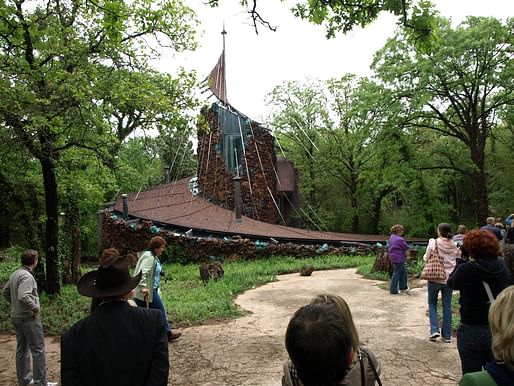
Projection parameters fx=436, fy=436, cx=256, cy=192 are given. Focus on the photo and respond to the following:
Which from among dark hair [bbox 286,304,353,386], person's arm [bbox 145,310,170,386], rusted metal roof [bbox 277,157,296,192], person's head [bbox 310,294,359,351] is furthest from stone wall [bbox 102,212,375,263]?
dark hair [bbox 286,304,353,386]

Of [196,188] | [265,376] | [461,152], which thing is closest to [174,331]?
[265,376]

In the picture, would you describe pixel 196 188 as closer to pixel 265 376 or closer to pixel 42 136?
pixel 42 136

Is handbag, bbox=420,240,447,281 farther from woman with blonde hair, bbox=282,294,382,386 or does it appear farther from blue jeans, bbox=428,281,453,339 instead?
woman with blonde hair, bbox=282,294,382,386

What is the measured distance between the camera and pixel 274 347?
583 centimetres

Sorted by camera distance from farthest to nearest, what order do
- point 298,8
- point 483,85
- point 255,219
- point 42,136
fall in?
point 255,219, point 483,85, point 42,136, point 298,8

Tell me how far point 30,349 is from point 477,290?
445 cm

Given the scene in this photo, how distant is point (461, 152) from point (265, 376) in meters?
20.0

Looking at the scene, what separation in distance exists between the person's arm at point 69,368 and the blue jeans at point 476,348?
8.68 ft

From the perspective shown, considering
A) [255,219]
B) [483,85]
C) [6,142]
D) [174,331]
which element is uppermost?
[483,85]

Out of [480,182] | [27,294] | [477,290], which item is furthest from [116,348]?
[480,182]

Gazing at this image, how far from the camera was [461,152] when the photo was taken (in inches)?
853

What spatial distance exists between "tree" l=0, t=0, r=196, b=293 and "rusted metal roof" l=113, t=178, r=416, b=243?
26.8ft

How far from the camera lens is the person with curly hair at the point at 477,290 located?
10.5ft

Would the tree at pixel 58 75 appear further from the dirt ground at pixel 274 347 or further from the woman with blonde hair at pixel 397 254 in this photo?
the woman with blonde hair at pixel 397 254
